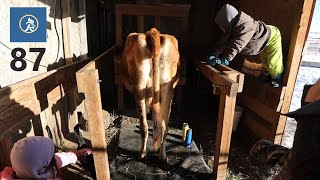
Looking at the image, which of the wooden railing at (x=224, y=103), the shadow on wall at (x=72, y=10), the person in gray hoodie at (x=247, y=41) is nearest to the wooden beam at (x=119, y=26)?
the shadow on wall at (x=72, y=10)

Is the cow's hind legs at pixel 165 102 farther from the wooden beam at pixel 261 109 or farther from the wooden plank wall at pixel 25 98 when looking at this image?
the wooden beam at pixel 261 109

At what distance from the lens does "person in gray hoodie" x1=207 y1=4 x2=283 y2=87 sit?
3189 mm

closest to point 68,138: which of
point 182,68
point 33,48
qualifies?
point 33,48

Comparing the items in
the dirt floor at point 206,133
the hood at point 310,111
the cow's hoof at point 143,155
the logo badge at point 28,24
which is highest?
the logo badge at point 28,24

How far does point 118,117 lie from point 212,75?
2574mm

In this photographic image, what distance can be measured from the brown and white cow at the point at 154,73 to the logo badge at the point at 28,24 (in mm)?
1078

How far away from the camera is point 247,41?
3199 millimetres

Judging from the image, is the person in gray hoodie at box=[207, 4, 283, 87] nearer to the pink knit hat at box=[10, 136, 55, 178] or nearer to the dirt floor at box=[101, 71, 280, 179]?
the dirt floor at box=[101, 71, 280, 179]

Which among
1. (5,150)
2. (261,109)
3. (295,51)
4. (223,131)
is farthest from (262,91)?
(5,150)

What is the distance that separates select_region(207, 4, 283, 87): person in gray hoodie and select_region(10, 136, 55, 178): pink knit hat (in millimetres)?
2216

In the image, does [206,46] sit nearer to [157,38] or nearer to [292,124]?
[292,124]

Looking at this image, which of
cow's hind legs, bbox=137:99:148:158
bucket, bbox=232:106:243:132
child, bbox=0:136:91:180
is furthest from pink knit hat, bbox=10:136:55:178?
bucket, bbox=232:106:243:132

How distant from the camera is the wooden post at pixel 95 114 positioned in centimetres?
225

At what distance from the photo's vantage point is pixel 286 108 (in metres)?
3.62
